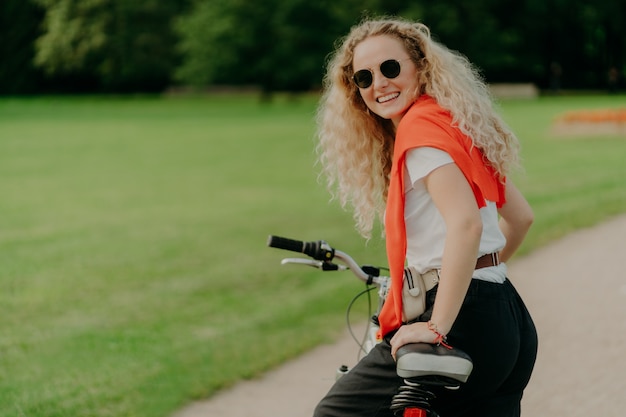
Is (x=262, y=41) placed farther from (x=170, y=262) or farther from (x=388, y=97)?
(x=388, y=97)

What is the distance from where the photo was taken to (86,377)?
18.0ft

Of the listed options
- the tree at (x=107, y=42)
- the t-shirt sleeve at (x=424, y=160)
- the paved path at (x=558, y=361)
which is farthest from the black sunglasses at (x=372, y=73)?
the tree at (x=107, y=42)

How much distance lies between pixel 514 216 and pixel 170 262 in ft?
22.6

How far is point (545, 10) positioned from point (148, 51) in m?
28.6

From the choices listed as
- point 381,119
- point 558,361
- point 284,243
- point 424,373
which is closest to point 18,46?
point 558,361

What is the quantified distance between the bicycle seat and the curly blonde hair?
0.59 m

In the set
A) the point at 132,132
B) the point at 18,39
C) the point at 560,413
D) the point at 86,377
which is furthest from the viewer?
the point at 18,39

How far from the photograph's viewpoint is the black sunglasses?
266 cm

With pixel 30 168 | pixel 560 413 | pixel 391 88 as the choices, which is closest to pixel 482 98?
pixel 391 88

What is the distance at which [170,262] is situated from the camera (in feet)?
31.1

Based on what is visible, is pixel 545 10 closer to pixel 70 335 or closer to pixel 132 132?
pixel 132 132

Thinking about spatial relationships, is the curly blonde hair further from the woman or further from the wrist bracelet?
the wrist bracelet

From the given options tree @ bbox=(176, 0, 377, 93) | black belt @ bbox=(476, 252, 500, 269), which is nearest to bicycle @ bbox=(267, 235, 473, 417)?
black belt @ bbox=(476, 252, 500, 269)

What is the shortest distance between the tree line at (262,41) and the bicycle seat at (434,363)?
53.5m
